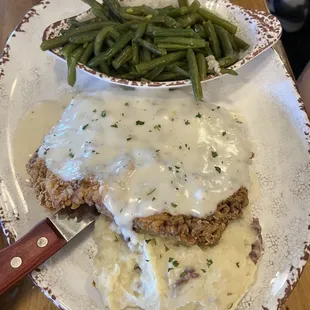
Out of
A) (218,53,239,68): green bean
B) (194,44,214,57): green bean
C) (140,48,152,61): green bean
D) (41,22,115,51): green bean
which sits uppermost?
(41,22,115,51): green bean

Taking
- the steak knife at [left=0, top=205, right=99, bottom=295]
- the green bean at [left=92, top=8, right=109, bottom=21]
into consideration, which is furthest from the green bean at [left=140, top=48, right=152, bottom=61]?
the steak knife at [left=0, top=205, right=99, bottom=295]

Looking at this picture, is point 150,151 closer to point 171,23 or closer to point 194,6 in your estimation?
point 171,23

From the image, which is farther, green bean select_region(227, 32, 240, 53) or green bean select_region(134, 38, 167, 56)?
green bean select_region(227, 32, 240, 53)

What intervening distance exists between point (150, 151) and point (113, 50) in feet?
2.21

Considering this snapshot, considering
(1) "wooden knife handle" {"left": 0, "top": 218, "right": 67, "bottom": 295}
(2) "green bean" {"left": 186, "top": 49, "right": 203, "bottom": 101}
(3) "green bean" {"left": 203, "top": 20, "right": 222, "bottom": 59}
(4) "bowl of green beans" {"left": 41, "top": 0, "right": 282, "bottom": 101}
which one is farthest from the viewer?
(3) "green bean" {"left": 203, "top": 20, "right": 222, "bottom": 59}

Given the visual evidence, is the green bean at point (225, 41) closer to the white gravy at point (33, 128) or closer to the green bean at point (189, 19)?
the green bean at point (189, 19)

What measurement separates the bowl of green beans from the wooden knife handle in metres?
0.85

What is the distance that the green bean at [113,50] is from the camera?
7.79 feet

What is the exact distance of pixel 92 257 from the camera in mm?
2072

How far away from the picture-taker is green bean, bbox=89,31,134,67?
2375 mm

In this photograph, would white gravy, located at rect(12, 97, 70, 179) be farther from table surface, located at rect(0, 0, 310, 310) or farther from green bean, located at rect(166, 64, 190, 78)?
green bean, located at rect(166, 64, 190, 78)

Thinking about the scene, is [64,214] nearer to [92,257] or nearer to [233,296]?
[92,257]

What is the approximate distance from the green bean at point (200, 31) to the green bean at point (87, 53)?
592mm

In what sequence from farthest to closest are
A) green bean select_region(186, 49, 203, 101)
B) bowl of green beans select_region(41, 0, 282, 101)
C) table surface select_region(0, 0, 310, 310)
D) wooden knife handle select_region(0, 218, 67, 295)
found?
bowl of green beans select_region(41, 0, 282, 101), green bean select_region(186, 49, 203, 101), table surface select_region(0, 0, 310, 310), wooden knife handle select_region(0, 218, 67, 295)
